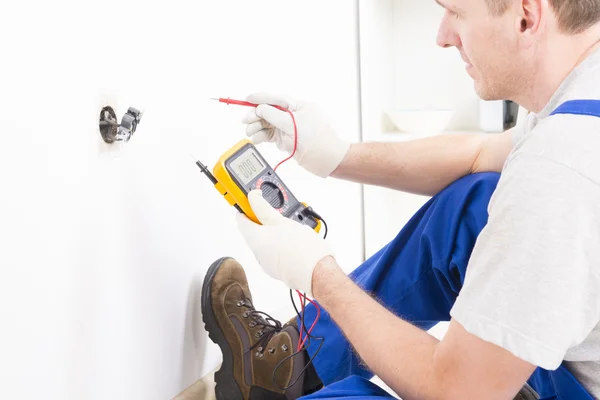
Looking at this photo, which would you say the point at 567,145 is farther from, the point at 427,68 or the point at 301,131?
the point at 427,68

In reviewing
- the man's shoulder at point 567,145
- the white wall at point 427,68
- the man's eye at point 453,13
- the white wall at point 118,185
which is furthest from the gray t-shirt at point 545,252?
the white wall at point 427,68

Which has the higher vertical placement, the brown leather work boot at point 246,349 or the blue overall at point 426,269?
the blue overall at point 426,269

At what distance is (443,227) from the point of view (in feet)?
3.38

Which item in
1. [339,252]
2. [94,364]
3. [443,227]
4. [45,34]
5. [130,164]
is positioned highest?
[45,34]

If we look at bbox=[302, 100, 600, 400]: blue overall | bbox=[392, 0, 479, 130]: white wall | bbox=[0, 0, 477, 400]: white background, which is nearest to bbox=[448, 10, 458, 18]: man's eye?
bbox=[302, 100, 600, 400]: blue overall

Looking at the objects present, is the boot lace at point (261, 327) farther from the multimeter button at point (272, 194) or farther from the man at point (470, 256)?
the multimeter button at point (272, 194)

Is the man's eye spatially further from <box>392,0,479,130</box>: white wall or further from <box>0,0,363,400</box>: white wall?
<box>392,0,479,130</box>: white wall

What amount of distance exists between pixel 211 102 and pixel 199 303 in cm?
36

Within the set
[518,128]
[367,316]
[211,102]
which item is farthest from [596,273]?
[211,102]

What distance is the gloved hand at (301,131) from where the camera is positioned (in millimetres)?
1082

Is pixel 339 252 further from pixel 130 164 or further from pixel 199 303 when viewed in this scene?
pixel 130 164

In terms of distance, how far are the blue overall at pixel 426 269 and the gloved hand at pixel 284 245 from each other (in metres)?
0.16

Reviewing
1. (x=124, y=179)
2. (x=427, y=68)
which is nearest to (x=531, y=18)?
(x=124, y=179)

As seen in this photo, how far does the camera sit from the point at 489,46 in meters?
0.82
